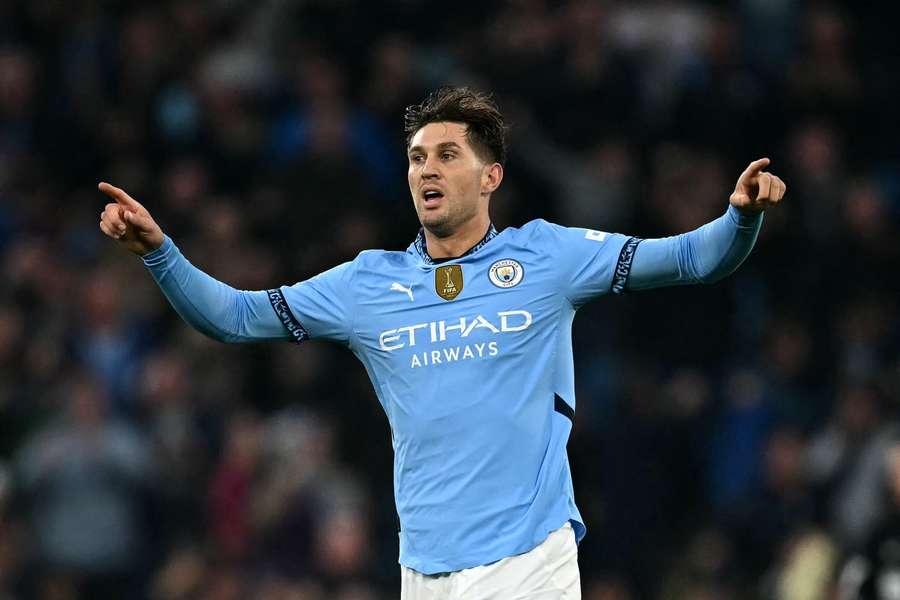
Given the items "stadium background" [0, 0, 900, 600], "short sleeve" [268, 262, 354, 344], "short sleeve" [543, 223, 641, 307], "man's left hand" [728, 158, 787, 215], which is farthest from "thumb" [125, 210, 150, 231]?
"stadium background" [0, 0, 900, 600]

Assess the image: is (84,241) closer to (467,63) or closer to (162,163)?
(162,163)

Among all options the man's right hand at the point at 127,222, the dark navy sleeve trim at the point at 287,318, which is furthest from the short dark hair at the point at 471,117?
the man's right hand at the point at 127,222

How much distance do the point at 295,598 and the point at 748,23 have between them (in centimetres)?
559

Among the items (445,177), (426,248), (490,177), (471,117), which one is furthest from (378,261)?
(471,117)

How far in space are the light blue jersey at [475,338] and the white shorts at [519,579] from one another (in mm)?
38

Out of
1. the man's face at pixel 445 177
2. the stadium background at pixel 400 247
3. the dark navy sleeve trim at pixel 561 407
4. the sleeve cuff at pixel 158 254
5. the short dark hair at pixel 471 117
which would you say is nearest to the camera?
the sleeve cuff at pixel 158 254

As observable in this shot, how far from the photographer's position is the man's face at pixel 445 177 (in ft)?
19.6

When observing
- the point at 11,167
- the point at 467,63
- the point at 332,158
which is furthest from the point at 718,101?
the point at 11,167

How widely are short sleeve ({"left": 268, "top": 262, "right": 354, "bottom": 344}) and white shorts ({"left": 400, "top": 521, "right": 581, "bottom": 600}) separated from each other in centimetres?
90

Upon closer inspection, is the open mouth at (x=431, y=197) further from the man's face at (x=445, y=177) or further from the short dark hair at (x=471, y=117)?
the short dark hair at (x=471, y=117)

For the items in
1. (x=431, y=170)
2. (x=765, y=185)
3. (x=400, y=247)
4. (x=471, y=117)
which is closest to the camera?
(x=765, y=185)

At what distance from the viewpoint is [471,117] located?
20.1 feet

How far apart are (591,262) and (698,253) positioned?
1.27 ft

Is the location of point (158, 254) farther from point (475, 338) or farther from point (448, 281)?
point (475, 338)
